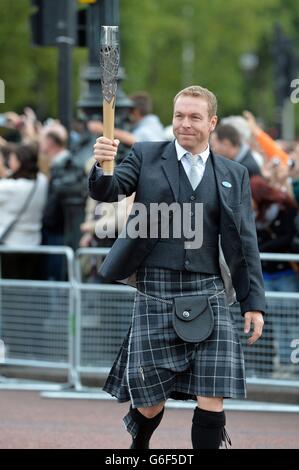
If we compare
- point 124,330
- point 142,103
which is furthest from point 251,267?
point 142,103

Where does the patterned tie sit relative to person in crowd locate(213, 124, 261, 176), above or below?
below

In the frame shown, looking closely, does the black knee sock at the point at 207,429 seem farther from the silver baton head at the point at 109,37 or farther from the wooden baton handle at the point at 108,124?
the silver baton head at the point at 109,37

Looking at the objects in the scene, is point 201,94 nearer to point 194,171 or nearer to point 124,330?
point 194,171

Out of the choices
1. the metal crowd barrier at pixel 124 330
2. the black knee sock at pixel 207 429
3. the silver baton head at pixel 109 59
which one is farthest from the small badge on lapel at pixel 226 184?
the metal crowd barrier at pixel 124 330

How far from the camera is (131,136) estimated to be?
10938 mm

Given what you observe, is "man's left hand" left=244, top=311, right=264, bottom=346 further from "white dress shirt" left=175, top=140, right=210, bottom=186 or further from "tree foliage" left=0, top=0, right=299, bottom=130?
"tree foliage" left=0, top=0, right=299, bottom=130

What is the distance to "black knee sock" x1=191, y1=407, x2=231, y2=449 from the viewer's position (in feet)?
20.3

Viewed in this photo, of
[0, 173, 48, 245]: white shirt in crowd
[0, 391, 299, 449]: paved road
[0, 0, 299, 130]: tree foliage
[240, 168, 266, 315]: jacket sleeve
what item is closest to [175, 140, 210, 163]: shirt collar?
[240, 168, 266, 315]: jacket sleeve

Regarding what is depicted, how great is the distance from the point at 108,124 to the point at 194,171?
0.72 m

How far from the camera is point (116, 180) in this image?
6148 mm

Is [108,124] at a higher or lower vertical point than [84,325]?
higher

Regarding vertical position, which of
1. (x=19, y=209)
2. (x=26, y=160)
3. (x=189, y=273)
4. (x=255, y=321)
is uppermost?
(x=26, y=160)
